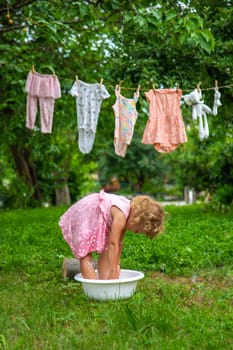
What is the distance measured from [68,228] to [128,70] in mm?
4094

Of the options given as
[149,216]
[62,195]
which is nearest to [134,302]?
[149,216]

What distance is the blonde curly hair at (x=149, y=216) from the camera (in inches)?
136

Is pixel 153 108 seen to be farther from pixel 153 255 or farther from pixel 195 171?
pixel 195 171

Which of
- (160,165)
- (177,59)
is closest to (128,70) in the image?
(177,59)

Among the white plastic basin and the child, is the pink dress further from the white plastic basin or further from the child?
the white plastic basin

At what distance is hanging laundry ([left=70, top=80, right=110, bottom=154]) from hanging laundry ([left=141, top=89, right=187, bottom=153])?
1.86 ft

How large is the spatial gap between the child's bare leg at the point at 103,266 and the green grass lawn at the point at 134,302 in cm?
21

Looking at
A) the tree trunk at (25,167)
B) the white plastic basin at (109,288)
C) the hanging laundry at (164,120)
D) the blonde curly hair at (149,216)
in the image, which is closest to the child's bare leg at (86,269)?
the white plastic basin at (109,288)

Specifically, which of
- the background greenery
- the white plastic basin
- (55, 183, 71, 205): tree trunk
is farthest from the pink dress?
(55, 183, 71, 205): tree trunk

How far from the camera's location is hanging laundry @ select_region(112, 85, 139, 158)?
5984 mm

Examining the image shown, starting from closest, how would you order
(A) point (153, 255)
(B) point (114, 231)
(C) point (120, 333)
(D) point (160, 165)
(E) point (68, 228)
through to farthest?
(C) point (120, 333)
(B) point (114, 231)
(E) point (68, 228)
(A) point (153, 255)
(D) point (160, 165)

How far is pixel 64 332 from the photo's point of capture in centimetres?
283

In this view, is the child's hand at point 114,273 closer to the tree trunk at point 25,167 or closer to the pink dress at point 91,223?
the pink dress at point 91,223

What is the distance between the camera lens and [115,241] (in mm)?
3471
